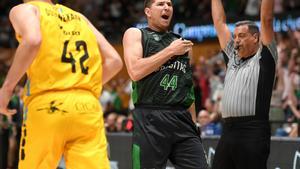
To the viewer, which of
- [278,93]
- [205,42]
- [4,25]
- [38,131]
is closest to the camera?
[38,131]

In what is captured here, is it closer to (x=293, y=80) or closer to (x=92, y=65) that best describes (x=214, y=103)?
(x=293, y=80)

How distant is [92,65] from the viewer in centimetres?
435

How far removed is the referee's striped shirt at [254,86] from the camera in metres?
5.85

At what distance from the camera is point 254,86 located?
19.3 ft

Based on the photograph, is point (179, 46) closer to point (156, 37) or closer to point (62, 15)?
point (156, 37)

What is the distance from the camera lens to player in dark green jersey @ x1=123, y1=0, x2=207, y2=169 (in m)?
5.29

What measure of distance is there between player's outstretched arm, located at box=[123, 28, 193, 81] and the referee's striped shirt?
2.42 feet

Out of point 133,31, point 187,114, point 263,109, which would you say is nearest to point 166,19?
point 133,31

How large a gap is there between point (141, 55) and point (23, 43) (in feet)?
5.25

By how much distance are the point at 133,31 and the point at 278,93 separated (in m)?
6.55

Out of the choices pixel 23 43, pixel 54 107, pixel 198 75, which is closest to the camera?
pixel 23 43

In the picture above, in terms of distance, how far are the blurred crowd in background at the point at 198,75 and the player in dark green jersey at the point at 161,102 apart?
3488mm

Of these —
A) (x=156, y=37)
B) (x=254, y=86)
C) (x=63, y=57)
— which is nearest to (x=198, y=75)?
(x=254, y=86)

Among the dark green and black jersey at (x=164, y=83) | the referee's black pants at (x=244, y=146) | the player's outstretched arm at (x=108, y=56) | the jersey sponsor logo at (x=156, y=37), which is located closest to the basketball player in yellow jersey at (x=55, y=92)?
the player's outstretched arm at (x=108, y=56)
